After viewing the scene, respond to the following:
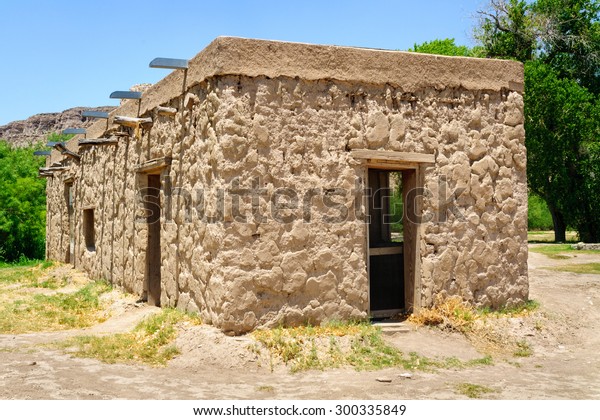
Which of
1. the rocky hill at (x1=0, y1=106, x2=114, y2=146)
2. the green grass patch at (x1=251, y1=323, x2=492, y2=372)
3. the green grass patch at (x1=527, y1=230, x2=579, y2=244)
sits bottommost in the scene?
the green grass patch at (x1=251, y1=323, x2=492, y2=372)

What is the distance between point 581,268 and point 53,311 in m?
10.5

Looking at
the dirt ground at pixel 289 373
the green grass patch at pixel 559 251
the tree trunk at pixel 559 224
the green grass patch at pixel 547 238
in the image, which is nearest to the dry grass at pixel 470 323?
the dirt ground at pixel 289 373

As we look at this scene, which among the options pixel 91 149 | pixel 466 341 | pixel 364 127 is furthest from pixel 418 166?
pixel 91 149

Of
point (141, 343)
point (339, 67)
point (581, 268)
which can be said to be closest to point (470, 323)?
point (339, 67)

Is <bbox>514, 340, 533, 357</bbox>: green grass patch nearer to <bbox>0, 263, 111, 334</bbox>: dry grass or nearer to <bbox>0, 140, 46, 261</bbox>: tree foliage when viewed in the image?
<bbox>0, 263, 111, 334</bbox>: dry grass

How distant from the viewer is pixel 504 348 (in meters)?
7.21

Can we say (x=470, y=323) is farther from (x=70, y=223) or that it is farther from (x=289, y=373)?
(x=70, y=223)

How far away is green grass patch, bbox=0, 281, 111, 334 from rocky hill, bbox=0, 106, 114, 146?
1565 inches

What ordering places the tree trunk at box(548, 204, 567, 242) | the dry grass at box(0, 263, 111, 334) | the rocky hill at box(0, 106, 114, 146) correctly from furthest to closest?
the rocky hill at box(0, 106, 114, 146), the tree trunk at box(548, 204, 567, 242), the dry grass at box(0, 263, 111, 334)

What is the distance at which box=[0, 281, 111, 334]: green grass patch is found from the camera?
832 centimetres

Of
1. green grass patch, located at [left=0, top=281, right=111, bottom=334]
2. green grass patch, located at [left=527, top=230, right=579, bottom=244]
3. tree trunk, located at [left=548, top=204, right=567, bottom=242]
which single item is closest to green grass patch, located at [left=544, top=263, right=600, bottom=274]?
green grass patch, located at [left=0, top=281, right=111, bottom=334]

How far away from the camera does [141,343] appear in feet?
22.3

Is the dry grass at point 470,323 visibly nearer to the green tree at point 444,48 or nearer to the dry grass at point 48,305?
the dry grass at point 48,305

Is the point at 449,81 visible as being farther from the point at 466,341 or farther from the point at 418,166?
the point at 466,341
